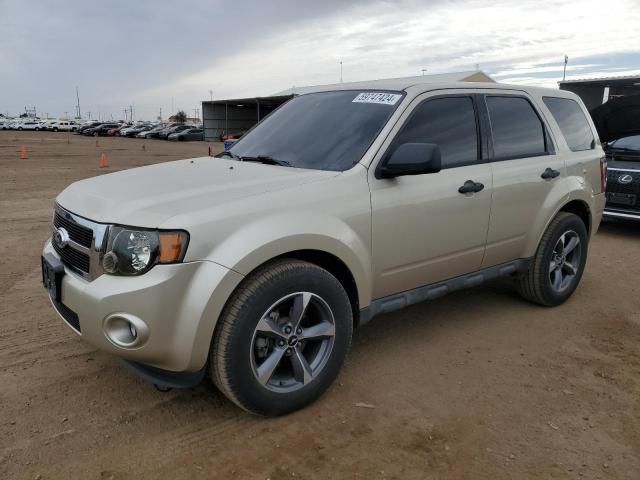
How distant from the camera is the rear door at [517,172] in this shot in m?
4.02

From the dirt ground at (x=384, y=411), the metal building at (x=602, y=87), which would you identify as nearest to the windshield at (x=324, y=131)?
the dirt ground at (x=384, y=411)

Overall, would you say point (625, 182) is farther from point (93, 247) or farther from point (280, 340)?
point (93, 247)

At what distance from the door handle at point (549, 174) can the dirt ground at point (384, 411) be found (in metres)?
1.19

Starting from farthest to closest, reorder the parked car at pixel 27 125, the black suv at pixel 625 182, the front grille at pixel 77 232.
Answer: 1. the parked car at pixel 27 125
2. the black suv at pixel 625 182
3. the front grille at pixel 77 232

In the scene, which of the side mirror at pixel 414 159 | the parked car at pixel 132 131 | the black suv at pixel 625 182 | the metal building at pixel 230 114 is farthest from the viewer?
the parked car at pixel 132 131

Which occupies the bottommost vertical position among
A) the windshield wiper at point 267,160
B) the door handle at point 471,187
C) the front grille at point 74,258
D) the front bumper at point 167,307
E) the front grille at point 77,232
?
the front bumper at point 167,307

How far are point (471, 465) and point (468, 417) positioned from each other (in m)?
0.44

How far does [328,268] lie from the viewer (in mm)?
3207

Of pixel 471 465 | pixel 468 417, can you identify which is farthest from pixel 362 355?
pixel 471 465

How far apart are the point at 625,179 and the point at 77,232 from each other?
24.9ft

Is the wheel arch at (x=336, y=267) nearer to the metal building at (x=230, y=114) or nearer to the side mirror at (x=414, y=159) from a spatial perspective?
the side mirror at (x=414, y=159)

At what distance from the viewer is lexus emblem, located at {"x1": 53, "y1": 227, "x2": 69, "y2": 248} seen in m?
2.94

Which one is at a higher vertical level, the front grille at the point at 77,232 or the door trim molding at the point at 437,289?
the front grille at the point at 77,232

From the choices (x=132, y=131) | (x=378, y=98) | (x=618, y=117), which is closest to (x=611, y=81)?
(x=618, y=117)
